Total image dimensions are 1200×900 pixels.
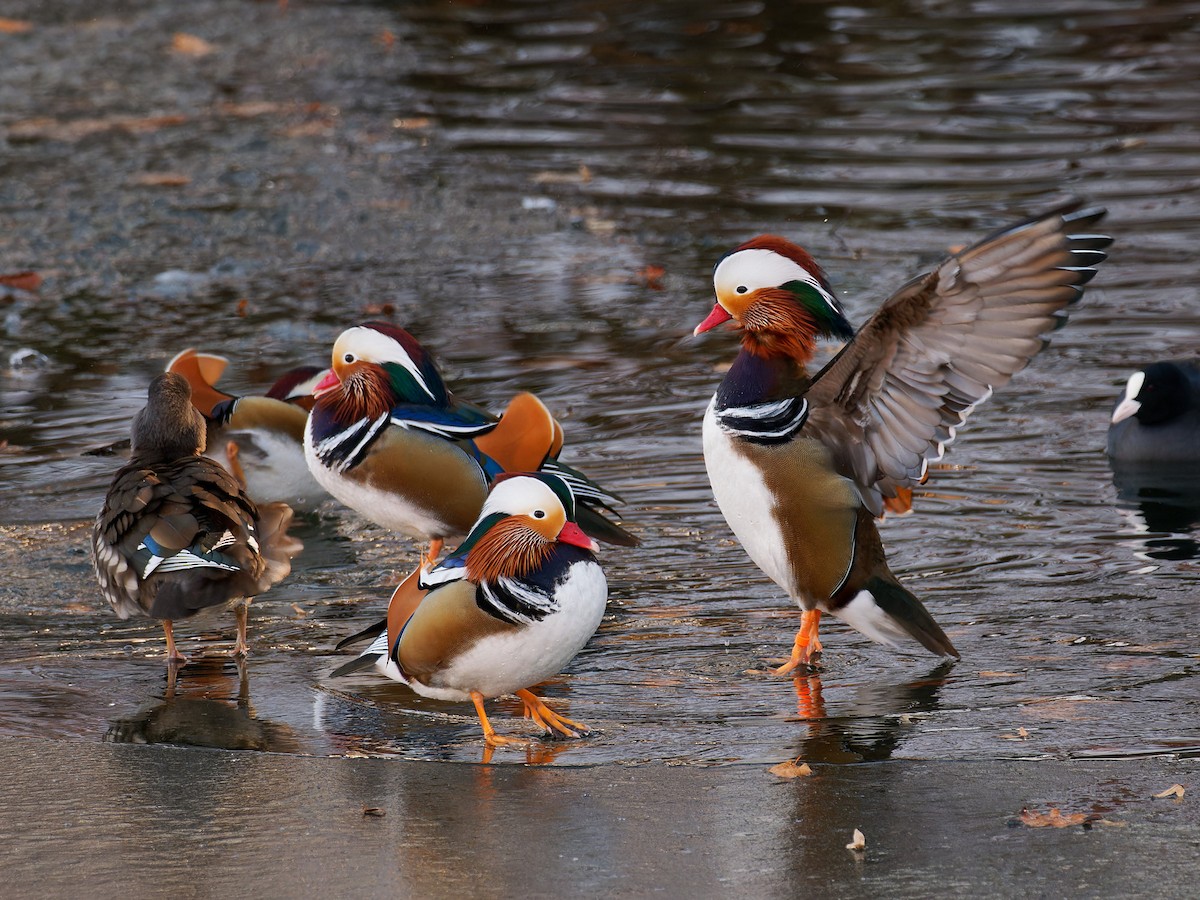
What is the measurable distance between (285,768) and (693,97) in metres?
11.3

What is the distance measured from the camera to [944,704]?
5.34 m

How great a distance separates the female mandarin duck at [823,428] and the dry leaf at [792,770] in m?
0.95

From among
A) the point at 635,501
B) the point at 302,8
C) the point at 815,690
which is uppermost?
the point at 815,690

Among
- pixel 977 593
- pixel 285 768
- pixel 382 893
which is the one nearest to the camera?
pixel 382 893

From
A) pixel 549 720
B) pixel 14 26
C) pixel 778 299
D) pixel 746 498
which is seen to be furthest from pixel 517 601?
pixel 14 26

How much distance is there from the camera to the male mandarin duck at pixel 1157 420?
316 inches

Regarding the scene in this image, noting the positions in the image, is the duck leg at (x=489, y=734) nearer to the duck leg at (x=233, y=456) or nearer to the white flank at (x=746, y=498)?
the white flank at (x=746, y=498)

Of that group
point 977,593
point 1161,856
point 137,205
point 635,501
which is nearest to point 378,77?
point 137,205

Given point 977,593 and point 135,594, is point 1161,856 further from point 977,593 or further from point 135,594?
point 135,594

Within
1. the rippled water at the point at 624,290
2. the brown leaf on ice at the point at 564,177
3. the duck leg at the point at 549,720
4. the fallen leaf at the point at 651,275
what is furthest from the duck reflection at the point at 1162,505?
the brown leaf on ice at the point at 564,177

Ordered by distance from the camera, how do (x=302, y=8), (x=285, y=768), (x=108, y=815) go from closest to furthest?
(x=108, y=815) → (x=285, y=768) → (x=302, y=8)

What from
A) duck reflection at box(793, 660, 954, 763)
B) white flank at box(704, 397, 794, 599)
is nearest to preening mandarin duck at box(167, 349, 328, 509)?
white flank at box(704, 397, 794, 599)

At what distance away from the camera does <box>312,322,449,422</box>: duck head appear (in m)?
6.85

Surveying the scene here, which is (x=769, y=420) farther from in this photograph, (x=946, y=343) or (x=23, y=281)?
(x=23, y=281)
